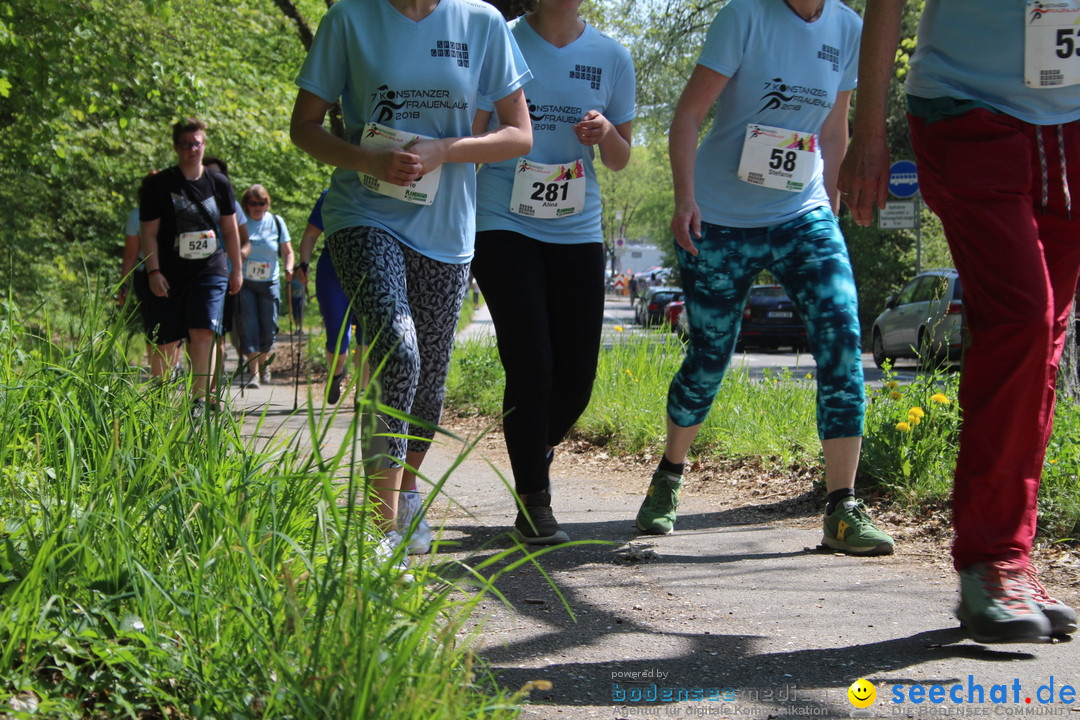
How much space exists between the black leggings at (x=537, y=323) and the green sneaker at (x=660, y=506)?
45cm

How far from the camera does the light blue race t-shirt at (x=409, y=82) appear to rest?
3.56 metres

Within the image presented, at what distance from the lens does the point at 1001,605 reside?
8.48ft

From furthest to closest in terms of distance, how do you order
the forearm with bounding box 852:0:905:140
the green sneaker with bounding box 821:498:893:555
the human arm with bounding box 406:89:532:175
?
1. the green sneaker with bounding box 821:498:893:555
2. the human arm with bounding box 406:89:532:175
3. the forearm with bounding box 852:0:905:140

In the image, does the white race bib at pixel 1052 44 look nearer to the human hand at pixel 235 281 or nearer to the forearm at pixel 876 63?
the forearm at pixel 876 63

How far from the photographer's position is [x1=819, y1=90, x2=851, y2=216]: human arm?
169 inches

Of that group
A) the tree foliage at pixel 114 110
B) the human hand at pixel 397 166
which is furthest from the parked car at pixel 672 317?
the human hand at pixel 397 166

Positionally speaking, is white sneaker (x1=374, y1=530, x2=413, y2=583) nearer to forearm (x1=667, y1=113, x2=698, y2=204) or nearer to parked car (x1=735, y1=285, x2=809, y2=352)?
forearm (x1=667, y1=113, x2=698, y2=204)

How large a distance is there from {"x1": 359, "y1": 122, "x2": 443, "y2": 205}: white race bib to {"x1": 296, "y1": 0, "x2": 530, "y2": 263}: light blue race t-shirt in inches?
1.8

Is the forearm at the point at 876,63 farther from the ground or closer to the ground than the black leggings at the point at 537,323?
farther from the ground

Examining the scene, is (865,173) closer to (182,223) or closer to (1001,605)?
(1001,605)

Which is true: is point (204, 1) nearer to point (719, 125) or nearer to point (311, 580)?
point (719, 125)

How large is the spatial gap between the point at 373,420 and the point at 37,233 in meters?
16.2

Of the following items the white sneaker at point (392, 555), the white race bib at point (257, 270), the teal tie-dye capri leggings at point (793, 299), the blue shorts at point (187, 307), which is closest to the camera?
the white sneaker at point (392, 555)

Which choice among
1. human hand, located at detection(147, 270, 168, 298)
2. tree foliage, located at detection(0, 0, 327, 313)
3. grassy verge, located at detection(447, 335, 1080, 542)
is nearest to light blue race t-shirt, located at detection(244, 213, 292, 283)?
tree foliage, located at detection(0, 0, 327, 313)
